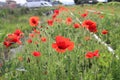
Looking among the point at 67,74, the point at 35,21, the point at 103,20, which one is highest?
the point at 35,21

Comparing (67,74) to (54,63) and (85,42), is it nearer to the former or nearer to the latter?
(54,63)

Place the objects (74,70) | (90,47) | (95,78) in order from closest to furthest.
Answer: (95,78)
(74,70)
(90,47)

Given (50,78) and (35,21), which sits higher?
(35,21)

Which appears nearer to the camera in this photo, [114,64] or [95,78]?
[95,78]

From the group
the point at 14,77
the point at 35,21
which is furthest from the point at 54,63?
the point at 35,21

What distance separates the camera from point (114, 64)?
4723 mm

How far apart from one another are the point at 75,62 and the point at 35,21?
74 cm

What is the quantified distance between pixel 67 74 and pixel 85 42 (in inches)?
84.9

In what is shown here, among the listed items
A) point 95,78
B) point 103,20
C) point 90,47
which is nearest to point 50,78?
point 95,78

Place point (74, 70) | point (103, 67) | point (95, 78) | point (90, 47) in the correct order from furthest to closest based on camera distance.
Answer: point (90, 47)
point (74, 70)
point (103, 67)
point (95, 78)

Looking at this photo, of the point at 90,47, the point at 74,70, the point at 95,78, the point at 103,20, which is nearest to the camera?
the point at 95,78

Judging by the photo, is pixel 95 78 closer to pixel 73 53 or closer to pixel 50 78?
pixel 50 78

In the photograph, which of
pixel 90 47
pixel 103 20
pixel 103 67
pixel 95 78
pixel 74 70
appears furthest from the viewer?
pixel 103 20

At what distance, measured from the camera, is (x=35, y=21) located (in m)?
5.32
